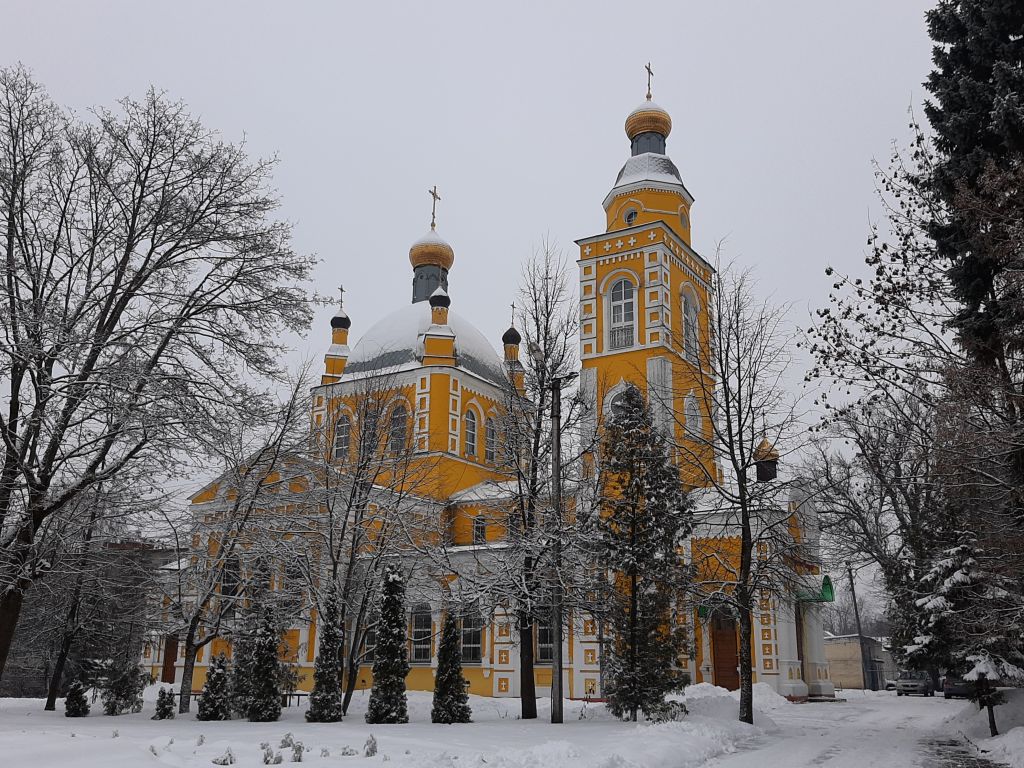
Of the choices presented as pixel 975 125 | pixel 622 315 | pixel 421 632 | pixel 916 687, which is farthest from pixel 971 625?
pixel 916 687

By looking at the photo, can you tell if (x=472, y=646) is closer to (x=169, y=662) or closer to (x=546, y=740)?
(x=169, y=662)

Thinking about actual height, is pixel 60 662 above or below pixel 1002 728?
above

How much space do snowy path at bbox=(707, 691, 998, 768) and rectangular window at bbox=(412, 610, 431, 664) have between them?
1284 centimetres

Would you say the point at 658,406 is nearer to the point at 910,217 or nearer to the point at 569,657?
the point at 569,657

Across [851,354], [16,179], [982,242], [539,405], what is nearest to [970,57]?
[982,242]

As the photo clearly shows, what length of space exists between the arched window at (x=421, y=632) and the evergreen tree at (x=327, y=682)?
11.1 metres

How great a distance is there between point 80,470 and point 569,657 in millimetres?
18088

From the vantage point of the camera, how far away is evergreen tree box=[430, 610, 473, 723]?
1873cm

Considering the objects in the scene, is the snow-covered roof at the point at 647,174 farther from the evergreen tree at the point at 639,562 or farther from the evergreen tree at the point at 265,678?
the evergreen tree at the point at 265,678

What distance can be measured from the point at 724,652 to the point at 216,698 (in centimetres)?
1493

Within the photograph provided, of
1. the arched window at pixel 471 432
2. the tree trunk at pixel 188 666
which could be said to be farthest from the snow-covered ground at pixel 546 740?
the arched window at pixel 471 432

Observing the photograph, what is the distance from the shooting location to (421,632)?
104 feet

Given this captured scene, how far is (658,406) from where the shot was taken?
28.5 metres

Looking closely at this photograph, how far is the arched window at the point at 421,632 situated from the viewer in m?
30.7
